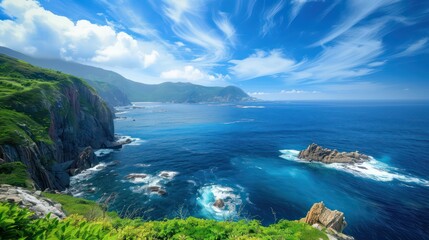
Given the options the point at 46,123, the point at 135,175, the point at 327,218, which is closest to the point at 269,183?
the point at 327,218

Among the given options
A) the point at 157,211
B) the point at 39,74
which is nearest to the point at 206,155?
the point at 157,211

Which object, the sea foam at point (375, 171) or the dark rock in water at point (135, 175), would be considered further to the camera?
the sea foam at point (375, 171)

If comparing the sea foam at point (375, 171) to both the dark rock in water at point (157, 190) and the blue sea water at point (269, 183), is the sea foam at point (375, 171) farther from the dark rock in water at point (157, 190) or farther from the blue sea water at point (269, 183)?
the dark rock in water at point (157, 190)

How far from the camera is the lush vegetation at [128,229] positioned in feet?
23.8

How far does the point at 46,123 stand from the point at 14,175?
34.1 meters

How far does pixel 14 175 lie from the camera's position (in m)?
25.7

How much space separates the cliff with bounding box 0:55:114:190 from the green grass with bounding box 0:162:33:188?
5907 millimetres

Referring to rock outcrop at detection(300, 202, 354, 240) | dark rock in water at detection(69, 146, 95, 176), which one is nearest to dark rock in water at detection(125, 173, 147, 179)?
dark rock in water at detection(69, 146, 95, 176)

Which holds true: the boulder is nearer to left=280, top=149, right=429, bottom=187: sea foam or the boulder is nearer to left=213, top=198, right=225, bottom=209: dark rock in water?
left=213, top=198, right=225, bottom=209: dark rock in water

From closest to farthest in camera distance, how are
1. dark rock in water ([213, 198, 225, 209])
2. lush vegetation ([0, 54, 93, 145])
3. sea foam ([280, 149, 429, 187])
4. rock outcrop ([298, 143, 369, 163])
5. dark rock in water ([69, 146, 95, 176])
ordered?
1. lush vegetation ([0, 54, 93, 145])
2. dark rock in water ([213, 198, 225, 209])
3. sea foam ([280, 149, 429, 187])
4. dark rock in water ([69, 146, 95, 176])
5. rock outcrop ([298, 143, 369, 163])

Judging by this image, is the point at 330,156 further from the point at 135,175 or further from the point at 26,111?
the point at 26,111

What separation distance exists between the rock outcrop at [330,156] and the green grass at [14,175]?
77.6 m

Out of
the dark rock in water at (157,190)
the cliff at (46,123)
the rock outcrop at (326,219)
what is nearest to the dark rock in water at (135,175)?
the dark rock in water at (157,190)

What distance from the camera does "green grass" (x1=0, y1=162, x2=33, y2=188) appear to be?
24156mm
